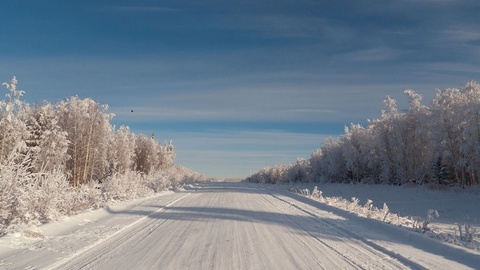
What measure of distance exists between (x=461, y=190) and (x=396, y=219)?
2925cm

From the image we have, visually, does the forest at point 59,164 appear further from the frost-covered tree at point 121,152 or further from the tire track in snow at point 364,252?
the tire track in snow at point 364,252

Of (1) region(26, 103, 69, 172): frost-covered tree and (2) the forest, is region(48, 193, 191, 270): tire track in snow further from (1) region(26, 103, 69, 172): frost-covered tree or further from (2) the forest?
(1) region(26, 103, 69, 172): frost-covered tree

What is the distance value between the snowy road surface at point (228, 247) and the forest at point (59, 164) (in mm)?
869

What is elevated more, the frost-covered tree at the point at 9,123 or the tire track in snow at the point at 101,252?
the frost-covered tree at the point at 9,123

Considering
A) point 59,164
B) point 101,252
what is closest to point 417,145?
point 59,164

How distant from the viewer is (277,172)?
131875 mm

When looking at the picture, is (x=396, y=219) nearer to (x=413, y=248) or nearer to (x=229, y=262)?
(x=413, y=248)

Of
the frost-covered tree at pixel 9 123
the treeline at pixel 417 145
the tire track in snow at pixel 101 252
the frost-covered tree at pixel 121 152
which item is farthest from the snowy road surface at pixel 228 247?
the frost-covered tree at pixel 121 152

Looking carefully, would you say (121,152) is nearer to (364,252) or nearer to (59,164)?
(59,164)

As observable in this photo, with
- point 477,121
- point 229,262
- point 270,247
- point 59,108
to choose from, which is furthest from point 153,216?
point 477,121

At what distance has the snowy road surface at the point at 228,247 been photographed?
26.5 feet

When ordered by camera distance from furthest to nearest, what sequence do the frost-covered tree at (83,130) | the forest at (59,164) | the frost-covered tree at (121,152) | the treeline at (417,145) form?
the frost-covered tree at (121,152)
the treeline at (417,145)
the frost-covered tree at (83,130)
the forest at (59,164)

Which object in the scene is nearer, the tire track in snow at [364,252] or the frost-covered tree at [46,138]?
the tire track in snow at [364,252]

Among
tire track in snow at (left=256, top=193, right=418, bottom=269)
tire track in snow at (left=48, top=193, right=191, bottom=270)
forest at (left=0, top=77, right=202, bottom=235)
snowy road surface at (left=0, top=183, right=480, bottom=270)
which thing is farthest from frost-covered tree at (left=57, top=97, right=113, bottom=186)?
tire track in snow at (left=256, top=193, right=418, bottom=269)
